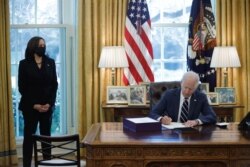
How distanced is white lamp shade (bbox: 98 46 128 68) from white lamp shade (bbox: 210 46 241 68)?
1042 mm

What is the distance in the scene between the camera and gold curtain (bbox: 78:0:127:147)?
189 inches

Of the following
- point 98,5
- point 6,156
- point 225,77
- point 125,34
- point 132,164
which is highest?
point 98,5

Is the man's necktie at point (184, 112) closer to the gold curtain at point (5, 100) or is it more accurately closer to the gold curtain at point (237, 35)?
the gold curtain at point (237, 35)

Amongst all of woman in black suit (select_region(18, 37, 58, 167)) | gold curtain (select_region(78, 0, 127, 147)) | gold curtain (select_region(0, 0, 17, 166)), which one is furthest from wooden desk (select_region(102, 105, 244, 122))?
gold curtain (select_region(0, 0, 17, 166))

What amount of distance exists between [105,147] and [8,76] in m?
2.52

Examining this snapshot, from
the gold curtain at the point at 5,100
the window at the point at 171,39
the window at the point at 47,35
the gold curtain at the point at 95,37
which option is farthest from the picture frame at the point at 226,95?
the gold curtain at the point at 5,100

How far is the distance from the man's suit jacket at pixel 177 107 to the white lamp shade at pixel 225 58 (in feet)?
3.93

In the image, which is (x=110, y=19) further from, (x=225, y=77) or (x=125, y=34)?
(x=225, y=77)

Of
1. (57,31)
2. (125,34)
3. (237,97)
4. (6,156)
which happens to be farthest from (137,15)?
(6,156)

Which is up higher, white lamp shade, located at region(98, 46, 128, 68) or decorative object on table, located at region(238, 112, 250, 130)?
white lamp shade, located at region(98, 46, 128, 68)

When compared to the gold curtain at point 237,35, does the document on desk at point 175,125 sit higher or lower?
lower

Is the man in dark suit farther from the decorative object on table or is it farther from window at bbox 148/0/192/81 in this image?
window at bbox 148/0/192/81

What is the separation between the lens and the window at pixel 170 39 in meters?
5.13

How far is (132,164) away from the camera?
2.58 m
